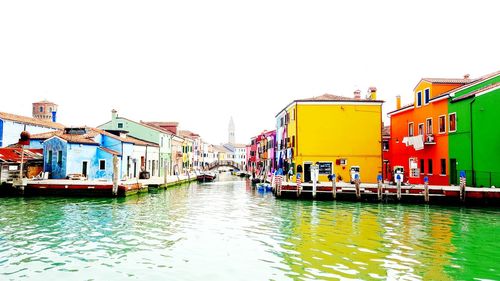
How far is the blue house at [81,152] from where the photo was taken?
100 feet

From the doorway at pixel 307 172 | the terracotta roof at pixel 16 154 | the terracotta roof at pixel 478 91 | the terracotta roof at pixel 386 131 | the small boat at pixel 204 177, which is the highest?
the terracotta roof at pixel 478 91

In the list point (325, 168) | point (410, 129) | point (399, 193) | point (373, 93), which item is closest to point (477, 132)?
point (399, 193)

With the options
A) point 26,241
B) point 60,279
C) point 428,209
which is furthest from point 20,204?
point 428,209

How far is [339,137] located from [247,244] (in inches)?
820

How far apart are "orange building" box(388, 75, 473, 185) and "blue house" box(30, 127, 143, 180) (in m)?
23.8

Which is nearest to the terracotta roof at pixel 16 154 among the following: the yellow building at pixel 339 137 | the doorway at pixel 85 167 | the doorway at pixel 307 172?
the doorway at pixel 85 167

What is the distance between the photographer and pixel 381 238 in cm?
1343

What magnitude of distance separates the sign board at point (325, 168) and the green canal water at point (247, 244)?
1064cm

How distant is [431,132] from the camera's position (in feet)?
95.4

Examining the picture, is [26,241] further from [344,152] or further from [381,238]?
[344,152]

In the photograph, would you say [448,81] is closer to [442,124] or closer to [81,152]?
[442,124]

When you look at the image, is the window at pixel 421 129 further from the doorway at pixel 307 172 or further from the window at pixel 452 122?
the doorway at pixel 307 172

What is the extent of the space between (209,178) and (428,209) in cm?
3772

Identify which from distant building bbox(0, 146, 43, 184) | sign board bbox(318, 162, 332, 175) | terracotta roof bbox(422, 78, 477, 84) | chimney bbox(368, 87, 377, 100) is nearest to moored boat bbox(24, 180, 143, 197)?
distant building bbox(0, 146, 43, 184)
